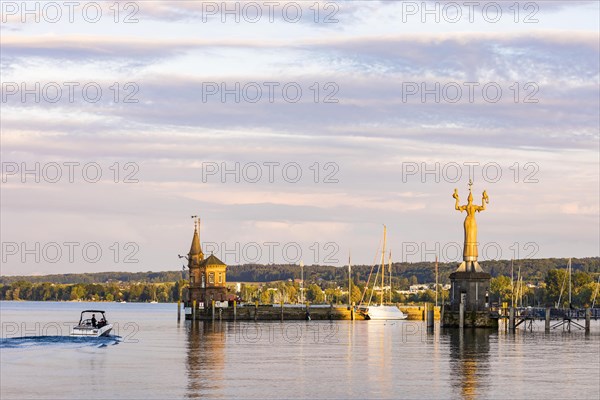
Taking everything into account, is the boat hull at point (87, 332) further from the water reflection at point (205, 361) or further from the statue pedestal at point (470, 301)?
the statue pedestal at point (470, 301)

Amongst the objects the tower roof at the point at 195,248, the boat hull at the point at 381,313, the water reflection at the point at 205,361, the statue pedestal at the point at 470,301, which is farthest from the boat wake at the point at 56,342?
the boat hull at the point at 381,313

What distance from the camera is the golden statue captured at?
10419 centimetres

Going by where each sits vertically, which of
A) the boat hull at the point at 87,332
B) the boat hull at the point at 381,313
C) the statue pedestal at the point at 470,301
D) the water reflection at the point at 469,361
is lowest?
the boat hull at the point at 381,313

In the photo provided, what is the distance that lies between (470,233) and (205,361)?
127 feet

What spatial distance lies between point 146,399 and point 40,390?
6.95 meters

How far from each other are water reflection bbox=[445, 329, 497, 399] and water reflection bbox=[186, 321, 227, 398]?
1243cm

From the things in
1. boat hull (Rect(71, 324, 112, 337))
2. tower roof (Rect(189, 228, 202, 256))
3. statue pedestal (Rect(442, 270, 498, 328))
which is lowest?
boat hull (Rect(71, 324, 112, 337))

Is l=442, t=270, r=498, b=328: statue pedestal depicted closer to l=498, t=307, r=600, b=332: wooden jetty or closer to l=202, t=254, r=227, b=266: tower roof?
l=498, t=307, r=600, b=332: wooden jetty

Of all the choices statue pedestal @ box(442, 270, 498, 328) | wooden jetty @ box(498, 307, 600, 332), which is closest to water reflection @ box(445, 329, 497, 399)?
statue pedestal @ box(442, 270, 498, 328)

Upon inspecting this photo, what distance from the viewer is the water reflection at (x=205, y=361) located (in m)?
56.3

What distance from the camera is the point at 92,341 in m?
97.7

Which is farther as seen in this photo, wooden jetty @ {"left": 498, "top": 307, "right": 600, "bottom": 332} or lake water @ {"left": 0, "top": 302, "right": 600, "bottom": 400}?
wooden jetty @ {"left": 498, "top": 307, "right": 600, "bottom": 332}

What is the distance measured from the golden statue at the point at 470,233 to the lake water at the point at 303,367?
6.19 meters

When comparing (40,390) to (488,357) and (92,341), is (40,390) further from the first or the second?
(92,341)
